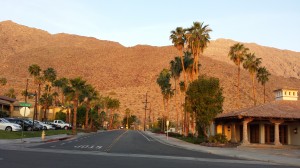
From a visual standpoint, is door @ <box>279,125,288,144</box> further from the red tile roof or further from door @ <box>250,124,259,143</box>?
door @ <box>250,124,259,143</box>

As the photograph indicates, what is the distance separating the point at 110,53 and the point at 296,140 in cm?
15005

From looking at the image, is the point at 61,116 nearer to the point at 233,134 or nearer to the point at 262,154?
the point at 233,134

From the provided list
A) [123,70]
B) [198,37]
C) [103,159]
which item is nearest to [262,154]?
[103,159]

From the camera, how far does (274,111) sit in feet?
135

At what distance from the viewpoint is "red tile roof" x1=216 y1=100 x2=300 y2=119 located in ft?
129

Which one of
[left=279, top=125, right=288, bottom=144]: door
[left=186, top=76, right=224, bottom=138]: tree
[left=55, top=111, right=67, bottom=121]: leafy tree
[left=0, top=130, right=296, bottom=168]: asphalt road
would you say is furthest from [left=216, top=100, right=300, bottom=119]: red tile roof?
[left=55, top=111, right=67, bottom=121]: leafy tree

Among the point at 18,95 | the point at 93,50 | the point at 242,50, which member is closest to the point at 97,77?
the point at 18,95

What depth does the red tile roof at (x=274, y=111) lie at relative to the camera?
39281mm

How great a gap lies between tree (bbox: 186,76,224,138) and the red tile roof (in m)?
1.81

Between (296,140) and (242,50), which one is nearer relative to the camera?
(296,140)

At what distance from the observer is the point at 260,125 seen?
4309cm

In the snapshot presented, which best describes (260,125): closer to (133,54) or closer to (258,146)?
(258,146)

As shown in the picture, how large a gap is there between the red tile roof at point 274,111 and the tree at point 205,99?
181 cm

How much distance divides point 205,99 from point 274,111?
7.46m
